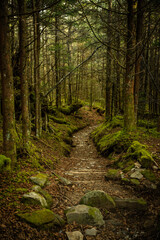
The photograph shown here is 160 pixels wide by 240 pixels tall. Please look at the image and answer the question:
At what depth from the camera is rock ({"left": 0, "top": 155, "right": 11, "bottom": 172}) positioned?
3741mm

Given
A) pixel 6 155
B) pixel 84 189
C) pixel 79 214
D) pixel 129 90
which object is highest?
pixel 129 90

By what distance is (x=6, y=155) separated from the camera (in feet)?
13.5

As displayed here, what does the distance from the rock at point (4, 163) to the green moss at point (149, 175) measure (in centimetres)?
405

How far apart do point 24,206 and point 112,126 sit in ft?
29.0

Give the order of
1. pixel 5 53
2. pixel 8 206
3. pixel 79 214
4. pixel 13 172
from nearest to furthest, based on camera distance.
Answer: pixel 8 206
pixel 79 214
pixel 5 53
pixel 13 172

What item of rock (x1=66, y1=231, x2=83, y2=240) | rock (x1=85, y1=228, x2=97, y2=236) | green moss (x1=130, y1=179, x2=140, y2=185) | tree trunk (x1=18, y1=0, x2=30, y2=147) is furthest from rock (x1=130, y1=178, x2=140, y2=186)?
tree trunk (x1=18, y1=0, x2=30, y2=147)

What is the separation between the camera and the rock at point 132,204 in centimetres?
375

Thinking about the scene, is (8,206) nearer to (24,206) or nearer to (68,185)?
(24,206)

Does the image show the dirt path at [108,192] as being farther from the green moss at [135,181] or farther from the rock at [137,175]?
the rock at [137,175]

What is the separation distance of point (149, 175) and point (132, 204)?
1341mm

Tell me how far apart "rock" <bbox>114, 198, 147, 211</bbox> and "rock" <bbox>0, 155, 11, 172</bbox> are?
2.95 m

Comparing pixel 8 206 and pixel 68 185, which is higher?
pixel 8 206

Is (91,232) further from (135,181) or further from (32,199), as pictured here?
(135,181)

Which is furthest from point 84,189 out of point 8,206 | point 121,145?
point 121,145
